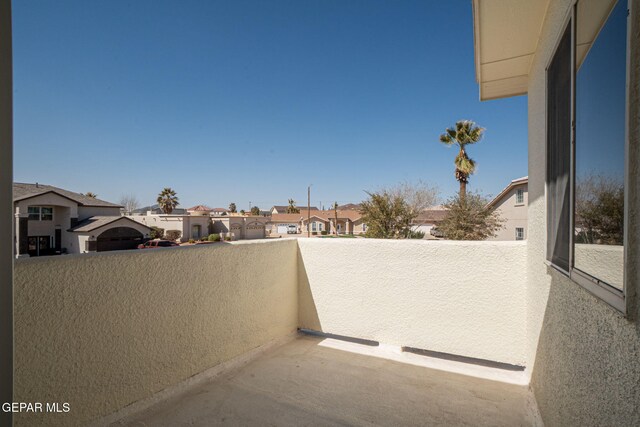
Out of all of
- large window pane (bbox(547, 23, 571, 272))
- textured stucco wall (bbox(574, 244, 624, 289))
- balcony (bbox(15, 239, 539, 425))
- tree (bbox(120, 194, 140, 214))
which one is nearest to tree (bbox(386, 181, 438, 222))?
balcony (bbox(15, 239, 539, 425))

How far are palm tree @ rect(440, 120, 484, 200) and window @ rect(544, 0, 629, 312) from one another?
1615 cm

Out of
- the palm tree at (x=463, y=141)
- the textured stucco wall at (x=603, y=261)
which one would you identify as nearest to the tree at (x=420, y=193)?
the palm tree at (x=463, y=141)

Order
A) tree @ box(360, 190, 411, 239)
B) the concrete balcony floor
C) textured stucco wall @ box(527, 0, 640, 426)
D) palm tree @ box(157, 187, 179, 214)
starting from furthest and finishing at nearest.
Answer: palm tree @ box(157, 187, 179, 214)
tree @ box(360, 190, 411, 239)
the concrete balcony floor
textured stucco wall @ box(527, 0, 640, 426)

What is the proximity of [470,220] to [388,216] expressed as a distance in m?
4.24

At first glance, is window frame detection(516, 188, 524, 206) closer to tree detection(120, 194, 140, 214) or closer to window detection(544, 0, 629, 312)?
window detection(544, 0, 629, 312)

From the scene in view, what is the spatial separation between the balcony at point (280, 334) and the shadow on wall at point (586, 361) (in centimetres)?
76

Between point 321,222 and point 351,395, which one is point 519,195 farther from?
point 321,222

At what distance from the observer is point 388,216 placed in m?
15.4

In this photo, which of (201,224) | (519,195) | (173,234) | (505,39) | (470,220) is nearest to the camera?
(505,39)

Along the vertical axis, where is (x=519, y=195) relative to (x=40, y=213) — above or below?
above

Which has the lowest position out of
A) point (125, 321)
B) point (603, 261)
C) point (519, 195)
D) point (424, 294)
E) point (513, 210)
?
point (424, 294)

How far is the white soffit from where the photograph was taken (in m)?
2.08

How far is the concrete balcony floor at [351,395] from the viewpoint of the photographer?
2346 mm

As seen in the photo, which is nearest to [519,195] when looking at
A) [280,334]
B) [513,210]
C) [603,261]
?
[513,210]
